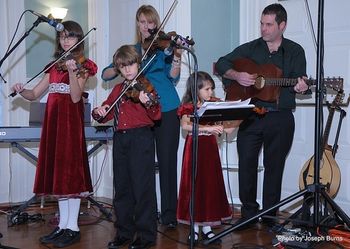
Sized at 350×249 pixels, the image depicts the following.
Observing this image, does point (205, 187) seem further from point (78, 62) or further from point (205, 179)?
point (78, 62)

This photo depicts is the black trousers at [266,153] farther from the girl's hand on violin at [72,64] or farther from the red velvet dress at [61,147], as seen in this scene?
the girl's hand on violin at [72,64]

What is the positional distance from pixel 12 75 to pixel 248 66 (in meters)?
1.97

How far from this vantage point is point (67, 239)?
2.83m

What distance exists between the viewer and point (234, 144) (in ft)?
13.2

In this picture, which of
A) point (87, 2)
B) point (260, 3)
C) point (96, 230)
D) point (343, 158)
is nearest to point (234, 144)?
point (343, 158)

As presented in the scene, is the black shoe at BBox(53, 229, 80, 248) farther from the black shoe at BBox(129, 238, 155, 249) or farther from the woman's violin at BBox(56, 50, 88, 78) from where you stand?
the woman's violin at BBox(56, 50, 88, 78)

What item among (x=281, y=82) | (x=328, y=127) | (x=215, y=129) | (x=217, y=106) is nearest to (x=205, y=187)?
(x=215, y=129)

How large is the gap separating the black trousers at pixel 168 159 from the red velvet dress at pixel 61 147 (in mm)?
569

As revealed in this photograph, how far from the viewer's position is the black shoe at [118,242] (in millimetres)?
2757

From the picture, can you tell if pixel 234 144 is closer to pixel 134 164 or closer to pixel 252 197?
pixel 252 197

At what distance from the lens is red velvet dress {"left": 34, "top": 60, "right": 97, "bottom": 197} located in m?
2.79

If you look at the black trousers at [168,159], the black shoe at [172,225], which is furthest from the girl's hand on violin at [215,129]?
the black shoe at [172,225]

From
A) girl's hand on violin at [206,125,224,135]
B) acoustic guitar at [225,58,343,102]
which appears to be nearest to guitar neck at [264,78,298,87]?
acoustic guitar at [225,58,343,102]

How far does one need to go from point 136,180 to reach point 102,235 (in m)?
0.62
